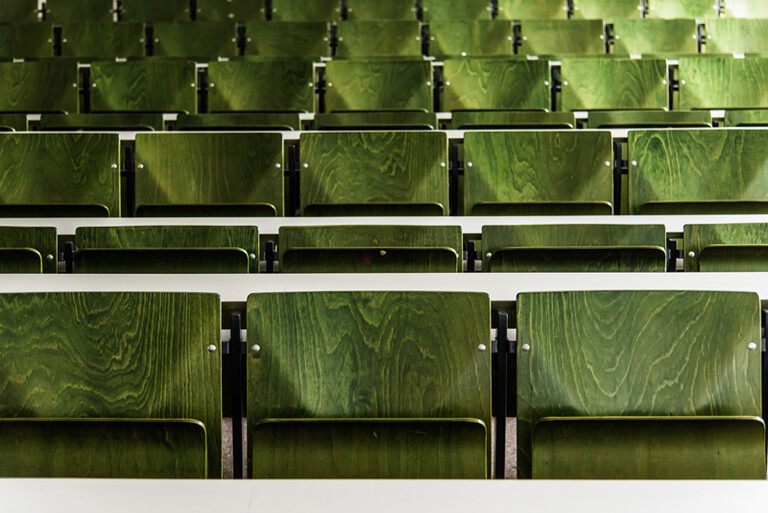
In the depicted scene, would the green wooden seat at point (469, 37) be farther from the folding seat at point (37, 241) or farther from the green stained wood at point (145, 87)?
the folding seat at point (37, 241)

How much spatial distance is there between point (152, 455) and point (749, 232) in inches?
49.3

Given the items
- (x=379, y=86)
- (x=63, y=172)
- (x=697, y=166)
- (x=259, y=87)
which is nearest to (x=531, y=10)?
(x=379, y=86)

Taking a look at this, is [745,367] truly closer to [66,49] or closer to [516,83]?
[516,83]

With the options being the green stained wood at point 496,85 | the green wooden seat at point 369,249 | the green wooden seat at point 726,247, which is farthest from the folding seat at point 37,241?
the green stained wood at point 496,85

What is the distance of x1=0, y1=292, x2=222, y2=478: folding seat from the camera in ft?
3.94

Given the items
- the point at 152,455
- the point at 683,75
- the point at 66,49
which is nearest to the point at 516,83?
the point at 683,75

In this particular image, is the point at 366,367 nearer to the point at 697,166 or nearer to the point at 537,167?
the point at 537,167

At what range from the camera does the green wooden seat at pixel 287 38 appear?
13.7ft

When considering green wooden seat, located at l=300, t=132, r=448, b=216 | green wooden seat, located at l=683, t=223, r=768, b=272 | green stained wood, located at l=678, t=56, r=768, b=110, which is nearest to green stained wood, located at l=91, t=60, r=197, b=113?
green wooden seat, located at l=300, t=132, r=448, b=216

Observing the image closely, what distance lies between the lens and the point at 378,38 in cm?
418

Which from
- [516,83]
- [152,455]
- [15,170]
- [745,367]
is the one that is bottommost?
[152,455]

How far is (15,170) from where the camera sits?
2.41 meters

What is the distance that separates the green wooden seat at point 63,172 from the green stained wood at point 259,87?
104 cm

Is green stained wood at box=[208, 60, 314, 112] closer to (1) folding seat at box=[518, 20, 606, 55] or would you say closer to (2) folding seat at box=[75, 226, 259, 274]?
(1) folding seat at box=[518, 20, 606, 55]
